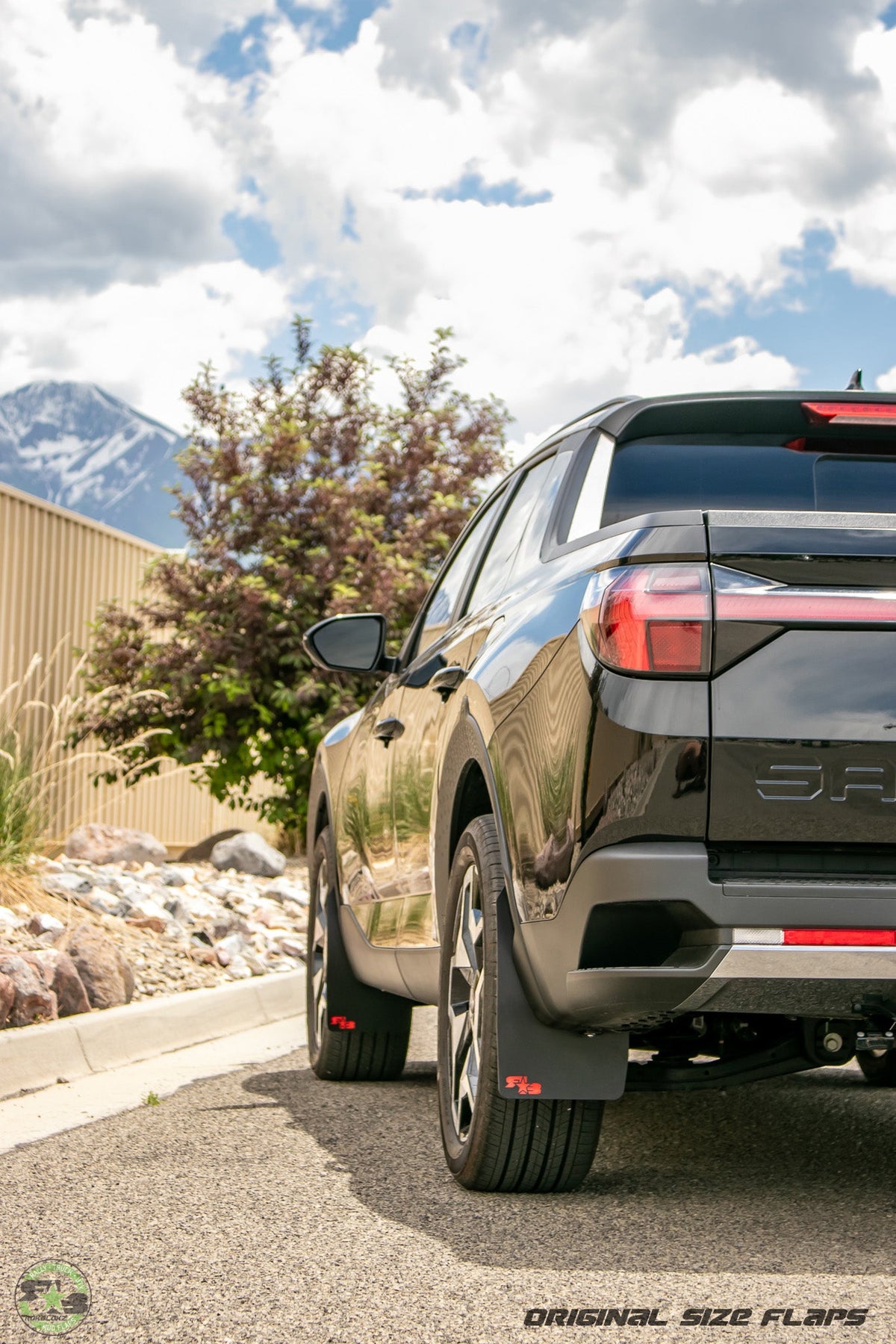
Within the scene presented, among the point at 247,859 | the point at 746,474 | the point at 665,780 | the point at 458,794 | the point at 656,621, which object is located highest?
the point at 746,474

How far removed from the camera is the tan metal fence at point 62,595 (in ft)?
46.1

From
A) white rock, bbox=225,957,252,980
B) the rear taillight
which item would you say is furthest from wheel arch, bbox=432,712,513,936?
white rock, bbox=225,957,252,980

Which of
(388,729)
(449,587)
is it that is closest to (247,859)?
(449,587)

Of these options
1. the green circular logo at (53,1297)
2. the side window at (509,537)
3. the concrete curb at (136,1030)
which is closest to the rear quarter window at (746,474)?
the side window at (509,537)

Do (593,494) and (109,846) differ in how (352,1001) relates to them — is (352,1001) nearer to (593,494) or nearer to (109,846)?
(593,494)

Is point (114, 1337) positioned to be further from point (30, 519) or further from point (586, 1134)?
point (30, 519)

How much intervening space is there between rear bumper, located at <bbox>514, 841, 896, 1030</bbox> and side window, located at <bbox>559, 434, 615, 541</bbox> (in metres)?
1.09

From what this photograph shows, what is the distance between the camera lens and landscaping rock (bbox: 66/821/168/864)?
38.0 ft

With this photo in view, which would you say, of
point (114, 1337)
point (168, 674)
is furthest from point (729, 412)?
point (168, 674)

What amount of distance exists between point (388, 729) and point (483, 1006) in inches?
69.2

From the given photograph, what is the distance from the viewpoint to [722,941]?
311 cm

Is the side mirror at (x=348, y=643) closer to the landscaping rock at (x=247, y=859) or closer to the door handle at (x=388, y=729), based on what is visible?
the door handle at (x=388, y=729)

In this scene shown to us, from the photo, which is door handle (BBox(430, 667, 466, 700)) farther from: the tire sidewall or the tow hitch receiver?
the tow hitch receiver

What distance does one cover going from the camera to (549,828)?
3.39m
